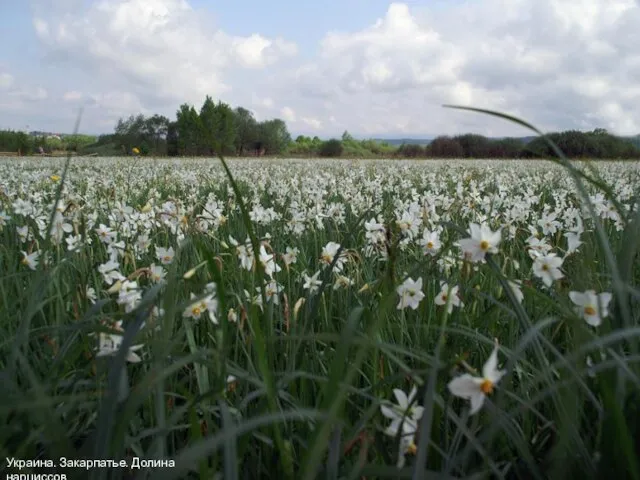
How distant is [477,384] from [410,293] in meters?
0.94

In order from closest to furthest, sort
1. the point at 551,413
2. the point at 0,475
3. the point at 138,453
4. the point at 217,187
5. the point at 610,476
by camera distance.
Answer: the point at 610,476 → the point at 0,475 → the point at 138,453 → the point at 551,413 → the point at 217,187

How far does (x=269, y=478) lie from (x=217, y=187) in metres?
7.12

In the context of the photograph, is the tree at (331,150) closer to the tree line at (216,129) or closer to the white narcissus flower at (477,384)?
the tree line at (216,129)

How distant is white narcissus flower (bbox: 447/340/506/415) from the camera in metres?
Answer: 1.13

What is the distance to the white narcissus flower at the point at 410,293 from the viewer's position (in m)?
2.02

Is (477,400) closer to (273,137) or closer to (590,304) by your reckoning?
(590,304)

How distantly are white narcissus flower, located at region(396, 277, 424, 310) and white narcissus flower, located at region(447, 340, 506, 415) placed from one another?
0.85 metres

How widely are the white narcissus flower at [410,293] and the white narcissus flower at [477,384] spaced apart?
85 cm

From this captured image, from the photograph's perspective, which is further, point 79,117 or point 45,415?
point 79,117

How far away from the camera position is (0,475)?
1454 mm

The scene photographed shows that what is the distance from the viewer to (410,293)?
2084 millimetres

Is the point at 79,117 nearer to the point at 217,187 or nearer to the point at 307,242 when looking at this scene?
the point at 307,242

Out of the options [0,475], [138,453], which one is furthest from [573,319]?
[0,475]

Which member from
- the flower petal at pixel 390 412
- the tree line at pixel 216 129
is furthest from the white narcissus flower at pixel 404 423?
the tree line at pixel 216 129
